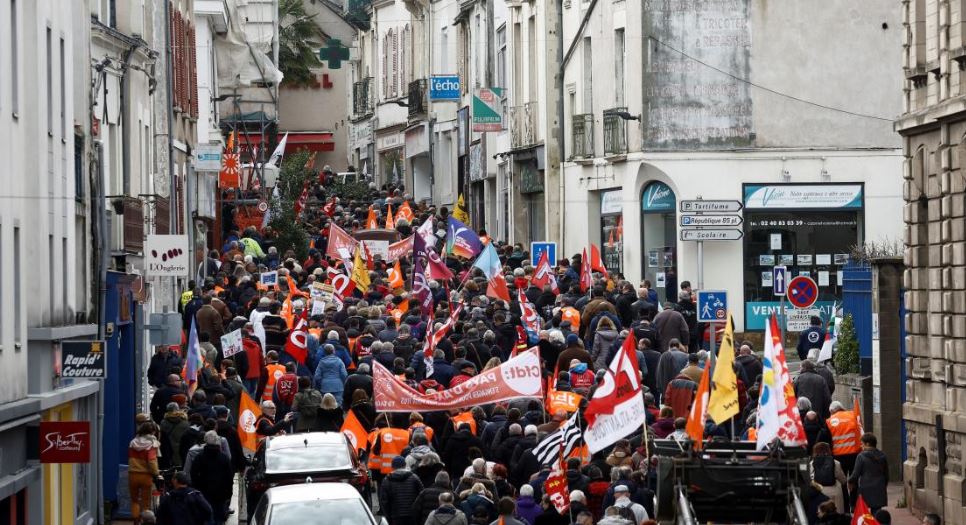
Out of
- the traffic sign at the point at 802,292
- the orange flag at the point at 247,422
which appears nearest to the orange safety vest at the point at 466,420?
the orange flag at the point at 247,422

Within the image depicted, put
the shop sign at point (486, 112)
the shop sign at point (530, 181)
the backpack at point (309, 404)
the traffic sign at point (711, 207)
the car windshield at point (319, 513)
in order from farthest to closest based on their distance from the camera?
the shop sign at point (486, 112), the shop sign at point (530, 181), the traffic sign at point (711, 207), the backpack at point (309, 404), the car windshield at point (319, 513)

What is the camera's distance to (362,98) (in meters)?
89.4

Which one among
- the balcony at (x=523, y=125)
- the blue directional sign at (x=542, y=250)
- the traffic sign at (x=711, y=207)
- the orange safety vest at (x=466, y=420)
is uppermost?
the balcony at (x=523, y=125)

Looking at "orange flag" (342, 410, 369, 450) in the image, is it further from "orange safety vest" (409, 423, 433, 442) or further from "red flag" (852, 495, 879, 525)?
"red flag" (852, 495, 879, 525)

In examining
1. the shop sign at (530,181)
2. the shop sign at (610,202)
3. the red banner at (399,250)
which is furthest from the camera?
the shop sign at (530,181)

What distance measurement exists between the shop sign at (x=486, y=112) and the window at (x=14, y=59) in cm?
3157

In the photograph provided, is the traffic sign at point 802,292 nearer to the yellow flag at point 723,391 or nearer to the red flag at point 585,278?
the red flag at point 585,278

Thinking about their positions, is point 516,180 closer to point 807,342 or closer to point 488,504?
point 807,342

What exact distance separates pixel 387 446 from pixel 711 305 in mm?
5548

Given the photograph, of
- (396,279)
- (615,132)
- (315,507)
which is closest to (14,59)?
(315,507)

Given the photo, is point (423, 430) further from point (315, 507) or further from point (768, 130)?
point (768, 130)

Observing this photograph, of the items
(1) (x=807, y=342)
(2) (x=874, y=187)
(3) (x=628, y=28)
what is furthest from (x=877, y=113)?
(1) (x=807, y=342)

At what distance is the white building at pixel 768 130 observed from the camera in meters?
41.0

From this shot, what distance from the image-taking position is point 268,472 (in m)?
21.2
